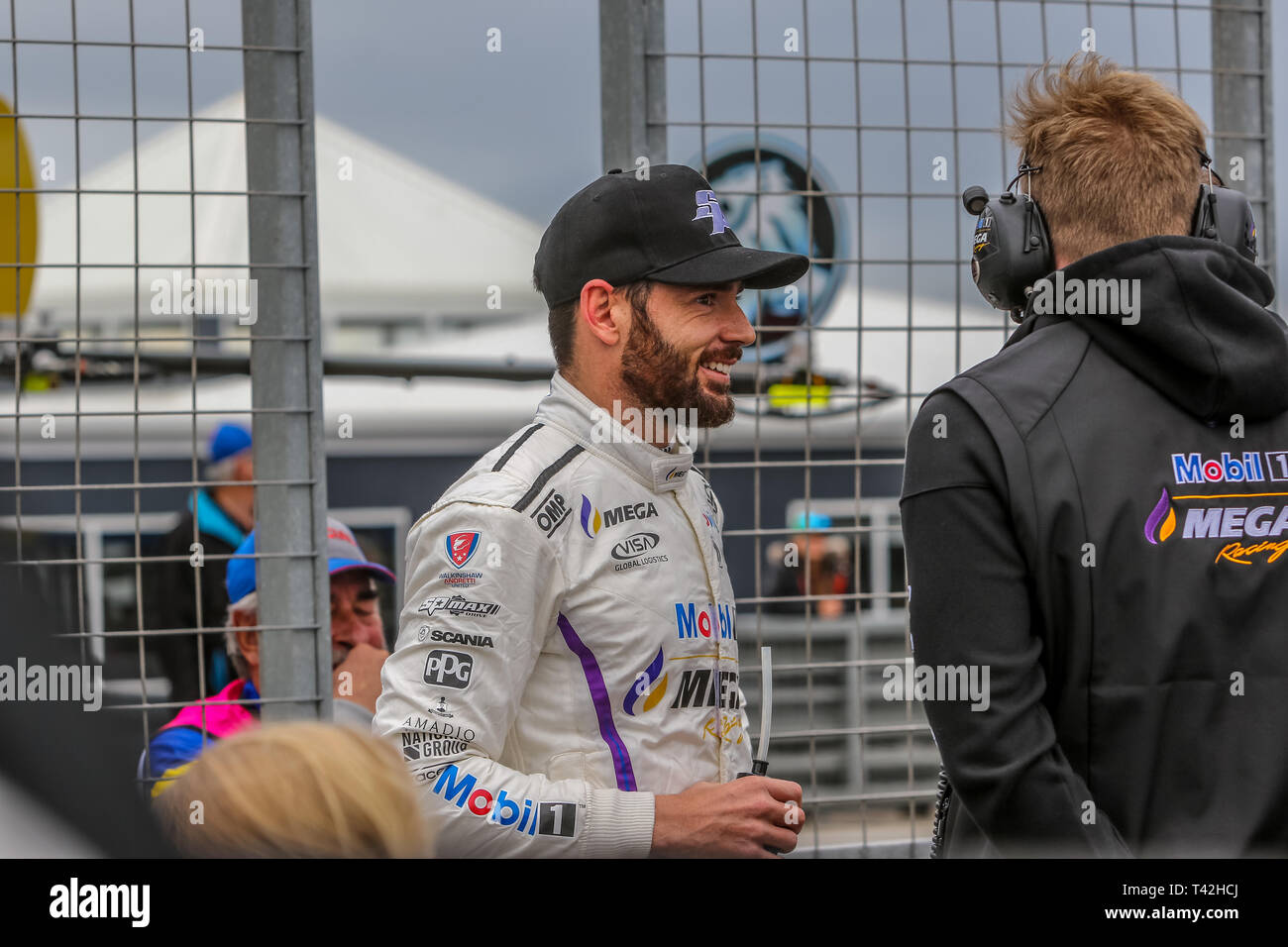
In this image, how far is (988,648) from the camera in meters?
1.47

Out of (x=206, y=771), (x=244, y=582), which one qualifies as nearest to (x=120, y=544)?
(x=244, y=582)

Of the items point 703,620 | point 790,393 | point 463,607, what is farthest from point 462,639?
point 790,393

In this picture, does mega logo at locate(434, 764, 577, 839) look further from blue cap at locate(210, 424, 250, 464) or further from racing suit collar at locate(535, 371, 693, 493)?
blue cap at locate(210, 424, 250, 464)

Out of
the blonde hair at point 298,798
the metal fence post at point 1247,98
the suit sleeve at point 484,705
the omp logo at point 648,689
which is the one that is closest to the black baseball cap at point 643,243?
the suit sleeve at point 484,705

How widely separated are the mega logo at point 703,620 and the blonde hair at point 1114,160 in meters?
0.71

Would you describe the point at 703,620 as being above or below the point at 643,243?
below

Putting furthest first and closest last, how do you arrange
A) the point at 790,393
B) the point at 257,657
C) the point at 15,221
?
the point at 790,393
the point at 257,657
the point at 15,221

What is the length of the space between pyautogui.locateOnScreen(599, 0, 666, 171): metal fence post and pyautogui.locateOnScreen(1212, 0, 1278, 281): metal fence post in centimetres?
141

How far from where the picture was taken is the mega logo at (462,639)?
166cm

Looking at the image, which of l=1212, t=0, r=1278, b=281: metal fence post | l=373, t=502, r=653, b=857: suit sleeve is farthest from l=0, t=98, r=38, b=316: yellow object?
l=1212, t=0, r=1278, b=281: metal fence post

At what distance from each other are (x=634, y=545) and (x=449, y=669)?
33cm

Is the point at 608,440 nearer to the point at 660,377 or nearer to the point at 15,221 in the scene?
the point at 660,377

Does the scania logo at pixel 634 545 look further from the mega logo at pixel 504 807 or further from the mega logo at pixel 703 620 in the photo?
the mega logo at pixel 504 807

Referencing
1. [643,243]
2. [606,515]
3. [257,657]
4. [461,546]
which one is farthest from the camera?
[257,657]
